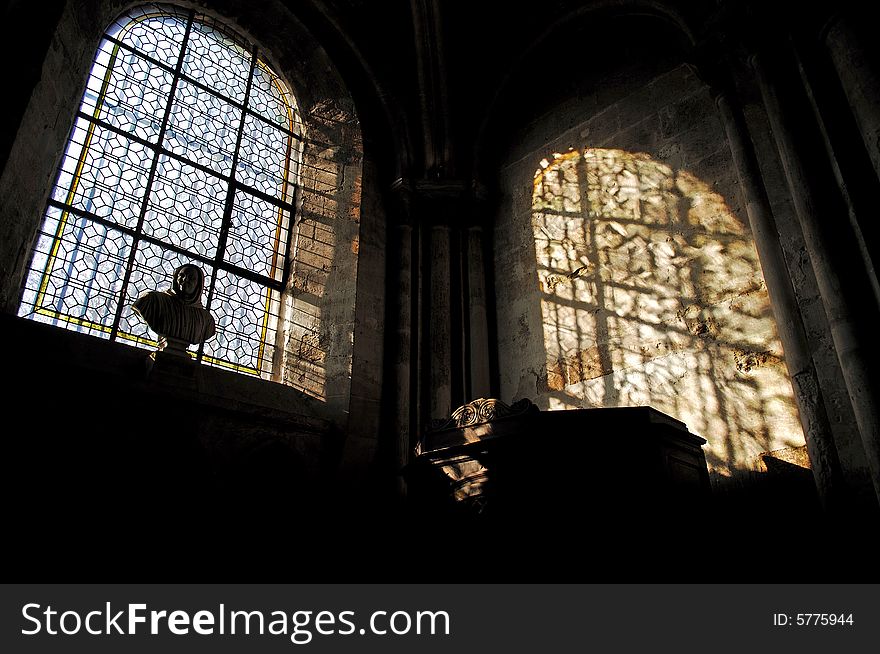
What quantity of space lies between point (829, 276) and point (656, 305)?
6.07ft

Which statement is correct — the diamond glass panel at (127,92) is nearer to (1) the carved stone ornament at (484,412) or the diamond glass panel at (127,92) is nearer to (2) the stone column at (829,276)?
(1) the carved stone ornament at (484,412)

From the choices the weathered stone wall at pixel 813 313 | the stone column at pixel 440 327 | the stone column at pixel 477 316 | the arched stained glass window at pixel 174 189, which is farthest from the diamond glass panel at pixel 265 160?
the weathered stone wall at pixel 813 313

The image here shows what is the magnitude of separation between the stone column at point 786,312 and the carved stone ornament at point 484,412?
67.9 inches

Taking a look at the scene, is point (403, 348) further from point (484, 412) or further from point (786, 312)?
point (786, 312)

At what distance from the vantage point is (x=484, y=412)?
14.6ft

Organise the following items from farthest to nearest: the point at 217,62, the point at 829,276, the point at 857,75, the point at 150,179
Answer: the point at 217,62, the point at 150,179, the point at 857,75, the point at 829,276

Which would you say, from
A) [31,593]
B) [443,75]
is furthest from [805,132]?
[31,593]

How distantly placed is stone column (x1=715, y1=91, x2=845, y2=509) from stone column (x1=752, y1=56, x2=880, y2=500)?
34 centimetres

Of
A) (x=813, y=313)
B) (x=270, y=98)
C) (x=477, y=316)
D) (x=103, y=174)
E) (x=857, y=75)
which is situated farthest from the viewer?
(x=270, y=98)

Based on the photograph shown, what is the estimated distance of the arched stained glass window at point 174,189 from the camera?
5297mm

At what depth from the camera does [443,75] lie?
7.37 m

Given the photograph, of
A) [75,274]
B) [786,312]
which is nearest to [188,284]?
[75,274]

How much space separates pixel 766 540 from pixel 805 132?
2.72m

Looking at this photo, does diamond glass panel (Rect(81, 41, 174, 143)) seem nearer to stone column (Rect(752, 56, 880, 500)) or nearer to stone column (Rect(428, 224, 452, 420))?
stone column (Rect(428, 224, 452, 420))
